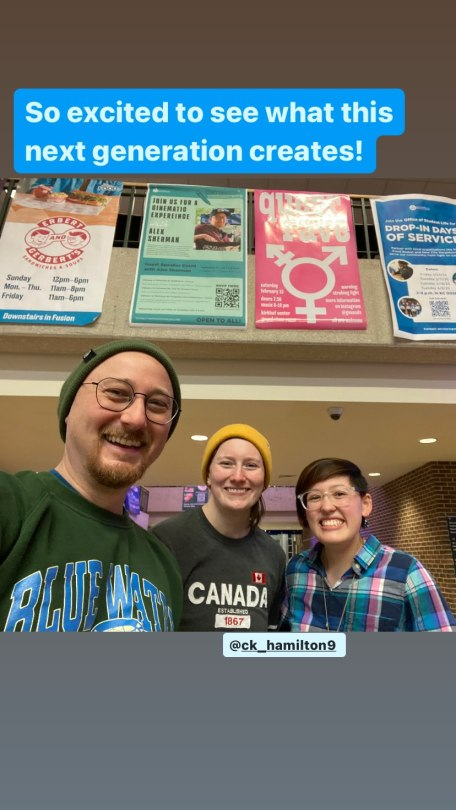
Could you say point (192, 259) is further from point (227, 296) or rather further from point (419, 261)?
point (419, 261)

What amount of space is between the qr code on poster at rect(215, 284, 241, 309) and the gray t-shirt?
1555 mm

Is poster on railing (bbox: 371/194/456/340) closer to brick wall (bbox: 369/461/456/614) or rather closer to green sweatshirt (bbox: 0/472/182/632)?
green sweatshirt (bbox: 0/472/182/632)

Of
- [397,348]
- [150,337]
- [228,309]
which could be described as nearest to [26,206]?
[150,337]

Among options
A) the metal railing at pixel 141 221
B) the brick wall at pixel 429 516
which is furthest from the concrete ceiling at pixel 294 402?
the brick wall at pixel 429 516

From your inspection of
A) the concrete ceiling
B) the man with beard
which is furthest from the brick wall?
the man with beard

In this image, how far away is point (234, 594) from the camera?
1.30 meters

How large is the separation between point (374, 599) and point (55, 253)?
8.37 feet

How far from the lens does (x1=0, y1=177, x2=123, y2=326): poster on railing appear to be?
→ 8.64ft

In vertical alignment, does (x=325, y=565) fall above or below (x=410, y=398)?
below

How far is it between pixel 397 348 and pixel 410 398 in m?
0.41

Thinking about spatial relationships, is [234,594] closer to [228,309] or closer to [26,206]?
[228,309]

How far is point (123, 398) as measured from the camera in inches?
38.0

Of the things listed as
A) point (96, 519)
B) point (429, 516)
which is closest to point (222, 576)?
point (96, 519)

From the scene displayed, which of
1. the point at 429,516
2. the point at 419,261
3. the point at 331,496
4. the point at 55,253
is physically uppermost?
the point at 419,261
